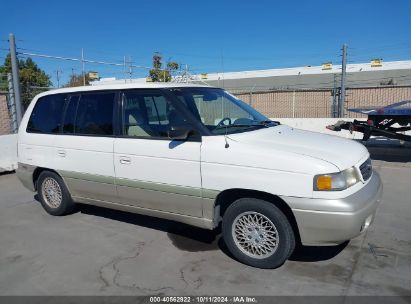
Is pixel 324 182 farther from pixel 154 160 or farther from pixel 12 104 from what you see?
pixel 12 104

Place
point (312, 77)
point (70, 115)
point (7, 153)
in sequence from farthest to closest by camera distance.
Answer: point (312, 77)
point (7, 153)
point (70, 115)

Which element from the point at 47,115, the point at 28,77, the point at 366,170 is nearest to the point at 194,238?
the point at 366,170

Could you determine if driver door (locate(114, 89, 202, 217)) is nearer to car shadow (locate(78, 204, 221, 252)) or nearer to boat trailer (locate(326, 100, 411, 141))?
car shadow (locate(78, 204, 221, 252))

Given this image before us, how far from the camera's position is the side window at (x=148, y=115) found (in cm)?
429

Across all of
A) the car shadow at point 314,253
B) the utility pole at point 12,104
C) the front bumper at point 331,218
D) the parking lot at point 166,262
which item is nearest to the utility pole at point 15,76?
the utility pole at point 12,104

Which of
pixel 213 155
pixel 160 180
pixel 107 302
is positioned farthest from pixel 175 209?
pixel 107 302

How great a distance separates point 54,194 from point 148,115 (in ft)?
7.19

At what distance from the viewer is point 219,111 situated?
184 inches

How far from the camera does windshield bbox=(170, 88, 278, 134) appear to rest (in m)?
4.26

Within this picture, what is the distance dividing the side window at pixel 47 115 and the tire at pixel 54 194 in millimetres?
657

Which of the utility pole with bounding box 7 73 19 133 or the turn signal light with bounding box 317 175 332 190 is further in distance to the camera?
the utility pole with bounding box 7 73 19 133

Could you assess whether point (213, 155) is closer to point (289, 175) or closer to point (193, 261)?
point (289, 175)

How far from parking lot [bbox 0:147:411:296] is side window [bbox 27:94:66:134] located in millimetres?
1348

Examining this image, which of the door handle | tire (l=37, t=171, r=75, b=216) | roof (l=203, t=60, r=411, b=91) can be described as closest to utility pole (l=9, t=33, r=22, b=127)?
tire (l=37, t=171, r=75, b=216)
